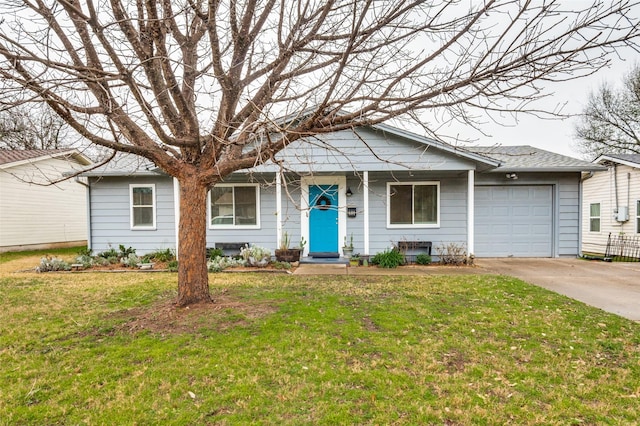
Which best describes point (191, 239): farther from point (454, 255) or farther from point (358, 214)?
point (454, 255)

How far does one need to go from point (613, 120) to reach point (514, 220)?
15769 millimetres

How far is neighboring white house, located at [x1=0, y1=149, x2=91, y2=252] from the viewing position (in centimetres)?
1298

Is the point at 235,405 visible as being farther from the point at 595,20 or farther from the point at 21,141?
the point at 21,141

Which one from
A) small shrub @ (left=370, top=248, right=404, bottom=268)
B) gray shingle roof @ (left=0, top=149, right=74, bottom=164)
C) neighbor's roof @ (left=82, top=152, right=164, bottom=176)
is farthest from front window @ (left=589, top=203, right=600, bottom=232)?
gray shingle roof @ (left=0, top=149, right=74, bottom=164)

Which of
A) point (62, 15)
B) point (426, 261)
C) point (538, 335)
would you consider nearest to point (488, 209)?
point (426, 261)

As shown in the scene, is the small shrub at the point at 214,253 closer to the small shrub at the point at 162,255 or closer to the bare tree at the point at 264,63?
the small shrub at the point at 162,255

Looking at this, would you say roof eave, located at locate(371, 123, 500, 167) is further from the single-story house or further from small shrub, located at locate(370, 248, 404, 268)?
small shrub, located at locate(370, 248, 404, 268)

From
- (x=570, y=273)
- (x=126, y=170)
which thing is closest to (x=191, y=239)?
(x=126, y=170)

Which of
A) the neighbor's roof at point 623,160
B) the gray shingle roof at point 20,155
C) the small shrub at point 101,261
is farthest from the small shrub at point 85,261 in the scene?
the neighbor's roof at point 623,160

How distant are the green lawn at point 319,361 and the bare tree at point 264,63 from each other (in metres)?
1.19

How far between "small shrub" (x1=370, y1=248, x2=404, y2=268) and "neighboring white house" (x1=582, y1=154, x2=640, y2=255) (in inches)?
294

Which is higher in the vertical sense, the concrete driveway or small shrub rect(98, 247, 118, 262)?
small shrub rect(98, 247, 118, 262)

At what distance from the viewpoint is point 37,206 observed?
14.4 metres

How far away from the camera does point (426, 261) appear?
→ 9438 mm
